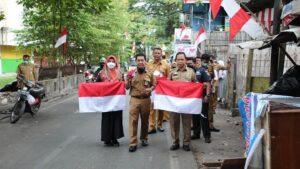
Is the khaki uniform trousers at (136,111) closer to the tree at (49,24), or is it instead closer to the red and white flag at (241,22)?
the red and white flag at (241,22)

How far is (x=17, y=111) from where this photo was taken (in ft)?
46.4

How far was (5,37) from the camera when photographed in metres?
49.7

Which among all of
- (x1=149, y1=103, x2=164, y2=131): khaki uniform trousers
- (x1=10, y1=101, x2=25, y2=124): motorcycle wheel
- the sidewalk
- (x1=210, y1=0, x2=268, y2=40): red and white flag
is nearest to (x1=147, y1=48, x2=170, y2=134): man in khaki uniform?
(x1=149, y1=103, x2=164, y2=131): khaki uniform trousers

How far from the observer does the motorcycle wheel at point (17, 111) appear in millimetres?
13969

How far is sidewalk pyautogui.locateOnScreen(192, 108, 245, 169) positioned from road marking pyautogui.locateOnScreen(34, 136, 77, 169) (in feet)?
8.89

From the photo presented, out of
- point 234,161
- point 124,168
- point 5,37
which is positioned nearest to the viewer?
point 234,161

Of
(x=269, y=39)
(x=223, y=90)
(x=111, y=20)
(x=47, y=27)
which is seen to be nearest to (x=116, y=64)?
(x=269, y=39)

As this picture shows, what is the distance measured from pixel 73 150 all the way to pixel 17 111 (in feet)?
16.0

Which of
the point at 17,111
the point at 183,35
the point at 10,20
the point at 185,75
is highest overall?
the point at 10,20

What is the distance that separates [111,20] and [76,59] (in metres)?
3.60

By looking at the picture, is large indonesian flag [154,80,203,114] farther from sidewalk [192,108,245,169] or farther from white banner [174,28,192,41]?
white banner [174,28,192,41]

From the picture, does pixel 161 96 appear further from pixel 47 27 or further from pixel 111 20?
pixel 111 20

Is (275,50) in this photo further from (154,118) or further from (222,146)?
(154,118)

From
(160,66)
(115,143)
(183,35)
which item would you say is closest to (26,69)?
(160,66)
